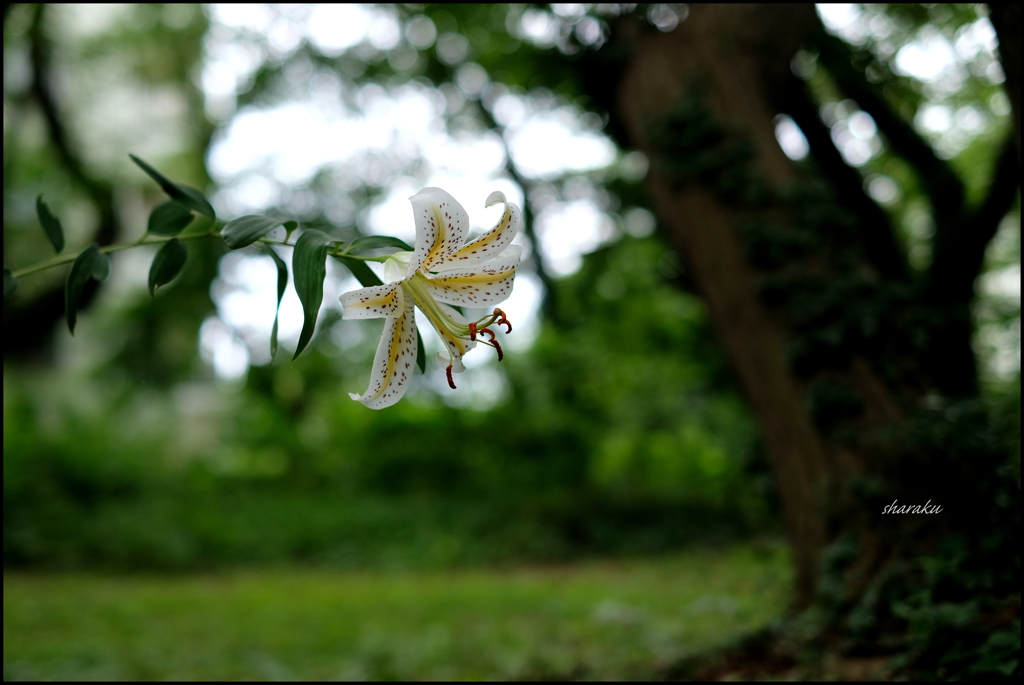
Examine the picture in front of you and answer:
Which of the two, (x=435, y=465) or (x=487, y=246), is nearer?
(x=487, y=246)

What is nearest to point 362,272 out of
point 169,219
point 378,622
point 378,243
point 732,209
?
point 378,243

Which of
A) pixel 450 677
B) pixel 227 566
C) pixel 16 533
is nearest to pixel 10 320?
pixel 16 533

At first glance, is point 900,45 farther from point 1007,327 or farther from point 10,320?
point 10,320

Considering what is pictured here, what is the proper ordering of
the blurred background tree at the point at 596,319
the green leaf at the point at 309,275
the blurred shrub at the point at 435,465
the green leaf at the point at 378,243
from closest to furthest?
the green leaf at the point at 309,275, the green leaf at the point at 378,243, the blurred background tree at the point at 596,319, the blurred shrub at the point at 435,465

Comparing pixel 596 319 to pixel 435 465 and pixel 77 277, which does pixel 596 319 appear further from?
pixel 77 277

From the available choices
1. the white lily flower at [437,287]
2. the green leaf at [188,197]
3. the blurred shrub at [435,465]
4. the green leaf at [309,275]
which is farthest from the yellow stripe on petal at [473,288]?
the blurred shrub at [435,465]

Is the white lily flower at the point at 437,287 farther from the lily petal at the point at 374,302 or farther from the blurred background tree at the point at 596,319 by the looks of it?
the blurred background tree at the point at 596,319
